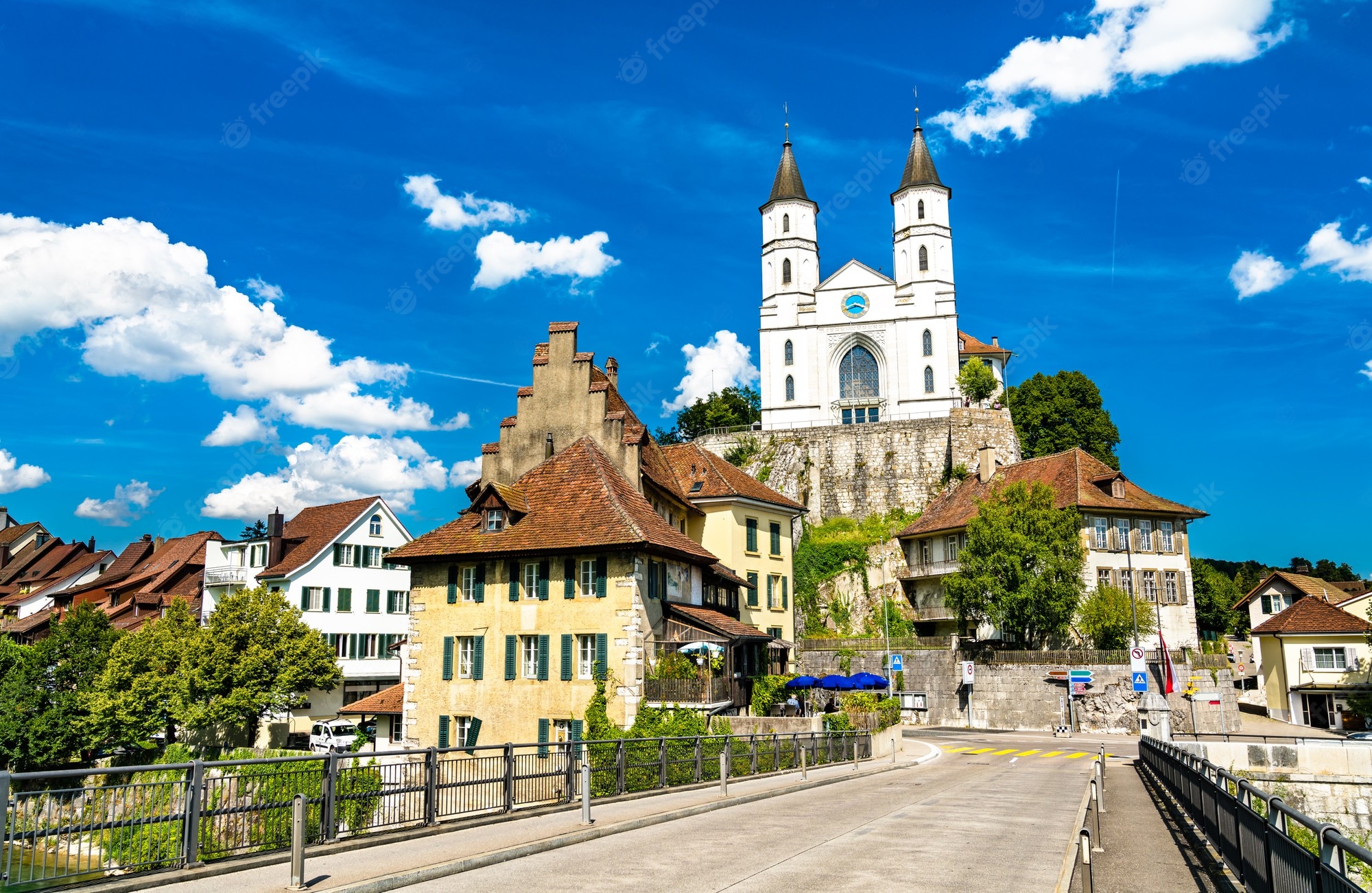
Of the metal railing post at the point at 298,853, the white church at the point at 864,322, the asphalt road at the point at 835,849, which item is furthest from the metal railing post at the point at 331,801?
the white church at the point at 864,322

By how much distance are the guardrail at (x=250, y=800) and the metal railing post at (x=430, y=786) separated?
20 mm

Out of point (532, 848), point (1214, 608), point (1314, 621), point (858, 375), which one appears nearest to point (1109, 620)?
point (1314, 621)

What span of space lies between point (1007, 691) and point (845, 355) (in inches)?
1676

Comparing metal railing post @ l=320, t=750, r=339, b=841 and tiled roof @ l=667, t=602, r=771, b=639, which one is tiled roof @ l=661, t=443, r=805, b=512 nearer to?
tiled roof @ l=667, t=602, r=771, b=639

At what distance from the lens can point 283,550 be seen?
54.2 m

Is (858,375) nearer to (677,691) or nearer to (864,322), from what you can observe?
(864,322)

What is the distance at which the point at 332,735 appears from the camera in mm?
44000

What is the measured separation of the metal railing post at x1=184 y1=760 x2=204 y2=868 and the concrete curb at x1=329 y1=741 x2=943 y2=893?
193 centimetres

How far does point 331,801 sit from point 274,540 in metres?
44.4

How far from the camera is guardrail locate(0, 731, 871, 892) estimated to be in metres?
9.90

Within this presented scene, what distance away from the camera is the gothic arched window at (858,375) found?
283 feet

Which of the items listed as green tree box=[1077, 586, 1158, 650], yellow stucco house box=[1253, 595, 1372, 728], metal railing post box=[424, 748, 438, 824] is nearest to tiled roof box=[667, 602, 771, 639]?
metal railing post box=[424, 748, 438, 824]

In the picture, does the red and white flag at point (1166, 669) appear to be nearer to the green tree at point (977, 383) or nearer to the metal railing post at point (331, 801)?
the green tree at point (977, 383)

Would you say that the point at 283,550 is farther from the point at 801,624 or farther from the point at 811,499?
the point at 811,499
